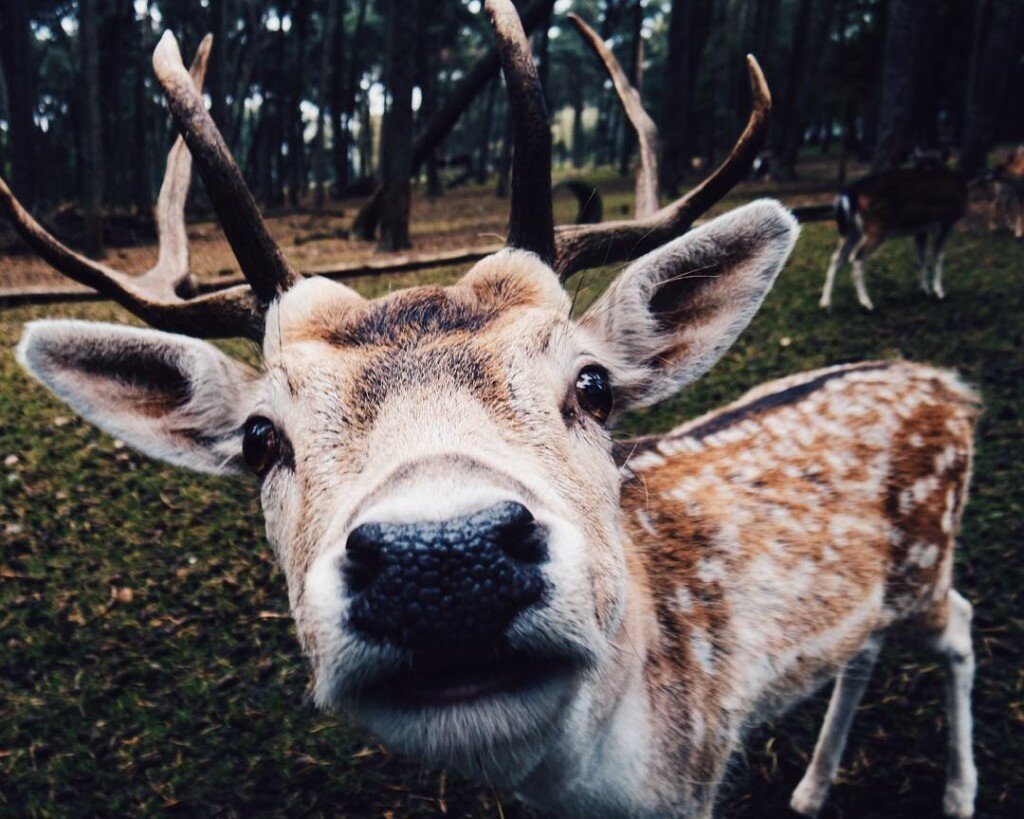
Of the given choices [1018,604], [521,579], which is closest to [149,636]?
[521,579]

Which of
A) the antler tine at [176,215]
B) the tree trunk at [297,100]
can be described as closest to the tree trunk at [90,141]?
the antler tine at [176,215]

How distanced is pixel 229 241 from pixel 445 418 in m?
1.00

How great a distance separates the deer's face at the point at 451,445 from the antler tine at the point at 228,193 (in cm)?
11

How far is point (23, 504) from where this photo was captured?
14.9ft

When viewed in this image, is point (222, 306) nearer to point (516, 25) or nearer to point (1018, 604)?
point (516, 25)

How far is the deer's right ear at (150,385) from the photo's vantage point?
1.99m

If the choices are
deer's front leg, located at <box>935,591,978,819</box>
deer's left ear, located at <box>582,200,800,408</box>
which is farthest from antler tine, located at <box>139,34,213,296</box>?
deer's front leg, located at <box>935,591,978,819</box>

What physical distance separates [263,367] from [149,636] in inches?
89.9

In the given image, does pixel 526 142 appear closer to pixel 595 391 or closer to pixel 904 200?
pixel 595 391

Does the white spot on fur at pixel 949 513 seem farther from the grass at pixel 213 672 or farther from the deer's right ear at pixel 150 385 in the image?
the deer's right ear at pixel 150 385

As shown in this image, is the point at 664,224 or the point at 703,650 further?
the point at 664,224

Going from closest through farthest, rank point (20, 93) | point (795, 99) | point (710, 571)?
point (710, 571), point (20, 93), point (795, 99)

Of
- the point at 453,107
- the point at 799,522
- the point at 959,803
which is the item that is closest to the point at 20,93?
the point at 453,107

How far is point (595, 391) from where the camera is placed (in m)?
1.87
